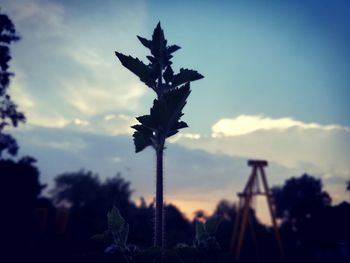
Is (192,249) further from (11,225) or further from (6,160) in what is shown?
(6,160)

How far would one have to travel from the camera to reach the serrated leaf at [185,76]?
274 cm

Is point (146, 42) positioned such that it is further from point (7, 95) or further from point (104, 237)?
point (7, 95)

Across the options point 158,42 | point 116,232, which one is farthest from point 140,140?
point 158,42

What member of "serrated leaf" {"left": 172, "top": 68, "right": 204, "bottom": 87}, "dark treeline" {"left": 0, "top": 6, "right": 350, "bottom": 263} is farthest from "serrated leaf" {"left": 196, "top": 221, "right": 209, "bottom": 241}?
"dark treeline" {"left": 0, "top": 6, "right": 350, "bottom": 263}

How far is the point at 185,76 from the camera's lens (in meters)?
2.76

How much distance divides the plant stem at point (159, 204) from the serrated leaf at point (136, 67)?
0.59 m

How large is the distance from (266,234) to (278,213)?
33.4 metres

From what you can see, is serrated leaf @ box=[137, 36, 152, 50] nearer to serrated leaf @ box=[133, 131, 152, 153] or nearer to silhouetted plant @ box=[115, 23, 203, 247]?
silhouetted plant @ box=[115, 23, 203, 247]

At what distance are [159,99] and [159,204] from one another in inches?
31.9

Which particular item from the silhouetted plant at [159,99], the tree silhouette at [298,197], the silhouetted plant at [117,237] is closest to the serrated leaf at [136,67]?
the silhouetted plant at [159,99]

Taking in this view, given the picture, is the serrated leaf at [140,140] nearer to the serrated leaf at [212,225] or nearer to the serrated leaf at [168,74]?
the serrated leaf at [168,74]

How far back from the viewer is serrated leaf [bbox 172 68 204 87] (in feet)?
9.00

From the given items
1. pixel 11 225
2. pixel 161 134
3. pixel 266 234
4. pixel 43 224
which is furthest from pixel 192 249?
pixel 266 234

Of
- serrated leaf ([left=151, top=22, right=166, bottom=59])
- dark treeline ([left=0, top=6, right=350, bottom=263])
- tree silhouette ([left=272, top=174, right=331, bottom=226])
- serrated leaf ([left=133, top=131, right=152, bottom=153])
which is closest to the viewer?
serrated leaf ([left=133, top=131, right=152, bottom=153])
